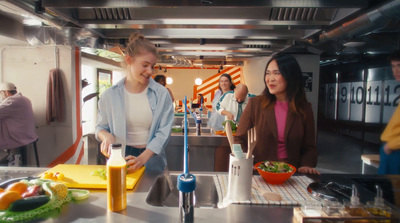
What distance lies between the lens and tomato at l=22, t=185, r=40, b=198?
1.02 meters

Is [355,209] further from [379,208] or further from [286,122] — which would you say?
[286,122]

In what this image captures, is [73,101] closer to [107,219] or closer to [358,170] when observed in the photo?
[107,219]

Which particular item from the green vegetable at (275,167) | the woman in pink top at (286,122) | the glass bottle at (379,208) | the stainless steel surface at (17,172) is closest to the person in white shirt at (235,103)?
the woman in pink top at (286,122)

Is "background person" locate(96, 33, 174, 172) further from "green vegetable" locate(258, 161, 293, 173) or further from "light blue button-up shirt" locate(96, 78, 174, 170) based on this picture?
Answer: "green vegetable" locate(258, 161, 293, 173)

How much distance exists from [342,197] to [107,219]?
36.8 inches

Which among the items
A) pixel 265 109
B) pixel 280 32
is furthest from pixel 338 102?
pixel 265 109

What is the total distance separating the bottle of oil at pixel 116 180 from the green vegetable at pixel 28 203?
231 mm

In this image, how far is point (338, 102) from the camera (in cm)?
1019

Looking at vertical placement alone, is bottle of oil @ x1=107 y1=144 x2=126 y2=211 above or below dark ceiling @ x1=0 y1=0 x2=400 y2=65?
below

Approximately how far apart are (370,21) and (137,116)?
189cm

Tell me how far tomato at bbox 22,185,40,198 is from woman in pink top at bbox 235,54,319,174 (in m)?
1.13

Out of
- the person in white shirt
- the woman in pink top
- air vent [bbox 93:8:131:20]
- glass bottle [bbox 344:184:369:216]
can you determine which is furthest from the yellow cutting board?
the person in white shirt

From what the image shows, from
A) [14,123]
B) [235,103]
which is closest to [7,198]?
[235,103]

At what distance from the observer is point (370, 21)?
2.12 metres
